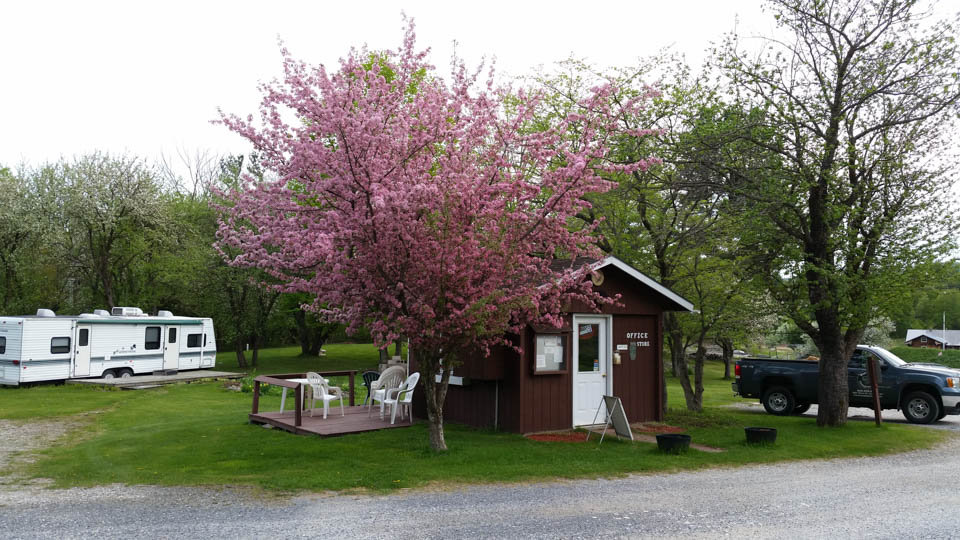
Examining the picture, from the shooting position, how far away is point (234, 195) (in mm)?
10125

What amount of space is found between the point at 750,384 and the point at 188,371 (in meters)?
18.1

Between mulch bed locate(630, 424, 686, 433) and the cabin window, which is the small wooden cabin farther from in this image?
mulch bed locate(630, 424, 686, 433)

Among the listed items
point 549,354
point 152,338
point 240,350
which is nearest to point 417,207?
point 549,354

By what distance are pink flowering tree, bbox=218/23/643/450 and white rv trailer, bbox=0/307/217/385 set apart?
43.0 feet

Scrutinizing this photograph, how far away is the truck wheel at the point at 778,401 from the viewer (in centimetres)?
1647

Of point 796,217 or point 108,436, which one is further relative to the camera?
point 796,217

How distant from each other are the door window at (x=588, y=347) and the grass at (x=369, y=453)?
1907 mm

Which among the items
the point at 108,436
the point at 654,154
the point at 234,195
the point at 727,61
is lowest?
the point at 108,436

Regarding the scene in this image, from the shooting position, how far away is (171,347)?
901 inches

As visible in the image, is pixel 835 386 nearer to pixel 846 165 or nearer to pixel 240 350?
pixel 846 165

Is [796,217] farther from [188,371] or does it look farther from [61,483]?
[188,371]

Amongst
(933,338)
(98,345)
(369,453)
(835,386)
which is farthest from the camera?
(933,338)

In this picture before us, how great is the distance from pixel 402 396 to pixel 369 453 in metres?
2.54

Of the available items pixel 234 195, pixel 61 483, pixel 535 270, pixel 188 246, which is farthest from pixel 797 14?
pixel 188 246
